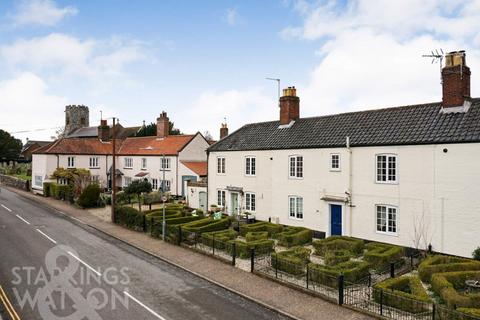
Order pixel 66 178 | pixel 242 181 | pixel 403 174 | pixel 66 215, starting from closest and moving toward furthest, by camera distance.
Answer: pixel 403 174 < pixel 242 181 < pixel 66 215 < pixel 66 178

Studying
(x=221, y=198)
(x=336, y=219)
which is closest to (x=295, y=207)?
(x=336, y=219)

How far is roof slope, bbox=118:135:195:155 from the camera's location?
4847 cm

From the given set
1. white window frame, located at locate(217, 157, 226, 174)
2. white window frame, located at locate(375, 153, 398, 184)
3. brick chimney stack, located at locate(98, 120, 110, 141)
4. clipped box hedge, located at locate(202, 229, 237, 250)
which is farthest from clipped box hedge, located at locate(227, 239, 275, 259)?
brick chimney stack, located at locate(98, 120, 110, 141)

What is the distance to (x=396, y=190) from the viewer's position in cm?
2267

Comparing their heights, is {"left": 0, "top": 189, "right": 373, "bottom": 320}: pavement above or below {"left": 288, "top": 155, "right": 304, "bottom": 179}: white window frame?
below

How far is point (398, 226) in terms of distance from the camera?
22484 millimetres

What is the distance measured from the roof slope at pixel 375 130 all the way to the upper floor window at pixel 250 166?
1027 millimetres

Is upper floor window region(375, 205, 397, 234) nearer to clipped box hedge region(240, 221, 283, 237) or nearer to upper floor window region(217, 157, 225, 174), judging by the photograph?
clipped box hedge region(240, 221, 283, 237)

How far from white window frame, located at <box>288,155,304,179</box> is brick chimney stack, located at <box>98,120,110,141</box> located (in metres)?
40.0

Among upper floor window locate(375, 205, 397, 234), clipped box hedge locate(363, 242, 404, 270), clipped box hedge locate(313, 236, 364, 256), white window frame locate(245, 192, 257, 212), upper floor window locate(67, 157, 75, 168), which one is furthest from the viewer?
upper floor window locate(67, 157, 75, 168)

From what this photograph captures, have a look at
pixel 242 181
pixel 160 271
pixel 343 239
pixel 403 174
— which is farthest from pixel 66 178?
pixel 403 174

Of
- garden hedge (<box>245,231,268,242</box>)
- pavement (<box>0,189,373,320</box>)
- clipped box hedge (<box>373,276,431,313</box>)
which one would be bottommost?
pavement (<box>0,189,373,320</box>)

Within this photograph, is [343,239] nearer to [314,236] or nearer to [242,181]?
[314,236]

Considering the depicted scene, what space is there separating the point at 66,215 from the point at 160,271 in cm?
2133
